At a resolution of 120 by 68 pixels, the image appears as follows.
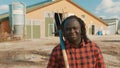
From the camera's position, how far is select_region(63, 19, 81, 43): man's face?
267cm

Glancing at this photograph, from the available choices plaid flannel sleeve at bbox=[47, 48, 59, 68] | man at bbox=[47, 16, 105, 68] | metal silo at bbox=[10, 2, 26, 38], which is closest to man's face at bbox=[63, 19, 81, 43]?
man at bbox=[47, 16, 105, 68]

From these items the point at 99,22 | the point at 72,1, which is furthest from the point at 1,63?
the point at 99,22

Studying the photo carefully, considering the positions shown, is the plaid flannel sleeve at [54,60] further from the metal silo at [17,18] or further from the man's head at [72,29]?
the metal silo at [17,18]

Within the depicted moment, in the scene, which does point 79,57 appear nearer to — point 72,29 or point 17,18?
point 72,29

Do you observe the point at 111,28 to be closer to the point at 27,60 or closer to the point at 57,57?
the point at 27,60

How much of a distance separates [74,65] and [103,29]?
1708 inches

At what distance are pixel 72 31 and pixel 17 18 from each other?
28.3m

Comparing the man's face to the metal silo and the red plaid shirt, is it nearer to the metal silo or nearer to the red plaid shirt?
the red plaid shirt

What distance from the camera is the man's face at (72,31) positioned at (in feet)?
8.77

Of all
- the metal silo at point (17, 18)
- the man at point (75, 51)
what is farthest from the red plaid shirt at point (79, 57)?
the metal silo at point (17, 18)

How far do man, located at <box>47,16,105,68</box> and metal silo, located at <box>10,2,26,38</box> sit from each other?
27.5 m

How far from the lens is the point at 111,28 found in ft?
174

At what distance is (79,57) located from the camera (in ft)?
8.84

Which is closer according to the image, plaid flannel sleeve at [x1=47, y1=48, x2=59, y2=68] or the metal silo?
plaid flannel sleeve at [x1=47, y1=48, x2=59, y2=68]
